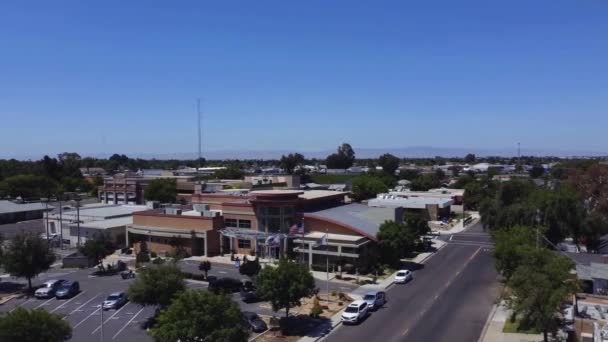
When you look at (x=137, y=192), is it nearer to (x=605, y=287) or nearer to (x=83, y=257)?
(x=83, y=257)

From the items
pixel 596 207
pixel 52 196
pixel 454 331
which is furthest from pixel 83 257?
pixel 52 196

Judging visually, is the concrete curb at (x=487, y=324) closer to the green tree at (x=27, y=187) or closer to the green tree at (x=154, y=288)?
the green tree at (x=154, y=288)

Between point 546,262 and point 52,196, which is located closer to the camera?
point 546,262

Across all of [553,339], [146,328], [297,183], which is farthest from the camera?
[297,183]

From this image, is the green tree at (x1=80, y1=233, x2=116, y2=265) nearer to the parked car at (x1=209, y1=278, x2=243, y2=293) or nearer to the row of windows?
the row of windows

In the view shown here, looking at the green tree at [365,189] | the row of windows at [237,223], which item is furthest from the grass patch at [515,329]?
the green tree at [365,189]

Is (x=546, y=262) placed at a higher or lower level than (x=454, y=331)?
higher

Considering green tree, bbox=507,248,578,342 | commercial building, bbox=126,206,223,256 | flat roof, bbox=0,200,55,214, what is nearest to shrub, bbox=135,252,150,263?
commercial building, bbox=126,206,223,256
